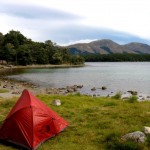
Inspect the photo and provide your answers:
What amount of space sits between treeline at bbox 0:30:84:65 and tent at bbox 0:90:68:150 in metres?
130

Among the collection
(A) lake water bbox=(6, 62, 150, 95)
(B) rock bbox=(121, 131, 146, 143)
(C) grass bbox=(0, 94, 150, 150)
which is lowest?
(A) lake water bbox=(6, 62, 150, 95)

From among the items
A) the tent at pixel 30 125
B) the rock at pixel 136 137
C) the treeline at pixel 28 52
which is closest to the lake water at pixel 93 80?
the tent at pixel 30 125

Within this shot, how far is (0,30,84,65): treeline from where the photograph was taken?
145m

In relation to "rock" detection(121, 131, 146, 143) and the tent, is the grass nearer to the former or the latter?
"rock" detection(121, 131, 146, 143)

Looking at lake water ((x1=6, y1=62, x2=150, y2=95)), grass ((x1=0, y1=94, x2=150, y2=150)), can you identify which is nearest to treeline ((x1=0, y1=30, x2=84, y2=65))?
lake water ((x1=6, y1=62, x2=150, y2=95))

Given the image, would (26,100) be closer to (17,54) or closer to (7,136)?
(7,136)

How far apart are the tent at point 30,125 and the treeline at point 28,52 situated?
130 meters

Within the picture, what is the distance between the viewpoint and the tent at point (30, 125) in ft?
44.3

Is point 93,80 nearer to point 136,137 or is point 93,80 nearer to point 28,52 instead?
point 136,137

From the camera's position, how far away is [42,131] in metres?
14.1

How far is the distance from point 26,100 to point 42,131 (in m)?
2.01

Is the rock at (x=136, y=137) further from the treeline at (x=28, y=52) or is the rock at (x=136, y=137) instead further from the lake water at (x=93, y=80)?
the treeline at (x=28, y=52)

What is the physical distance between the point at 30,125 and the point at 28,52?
133203mm

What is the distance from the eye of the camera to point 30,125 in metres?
13.9
